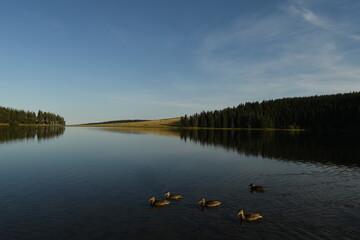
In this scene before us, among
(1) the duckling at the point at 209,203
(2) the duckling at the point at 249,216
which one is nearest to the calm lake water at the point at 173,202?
(2) the duckling at the point at 249,216

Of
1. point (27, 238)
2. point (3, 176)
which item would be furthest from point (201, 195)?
point (3, 176)

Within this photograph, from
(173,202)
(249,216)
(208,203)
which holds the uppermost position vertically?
(208,203)

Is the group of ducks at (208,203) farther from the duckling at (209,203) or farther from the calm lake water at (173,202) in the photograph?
the calm lake water at (173,202)

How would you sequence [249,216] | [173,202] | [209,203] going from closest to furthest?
[249,216] < [209,203] < [173,202]

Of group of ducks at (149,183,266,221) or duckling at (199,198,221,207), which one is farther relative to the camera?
duckling at (199,198,221,207)

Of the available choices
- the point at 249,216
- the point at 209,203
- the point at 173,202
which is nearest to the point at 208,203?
the point at 209,203

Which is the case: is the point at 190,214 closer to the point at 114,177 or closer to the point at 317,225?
the point at 317,225

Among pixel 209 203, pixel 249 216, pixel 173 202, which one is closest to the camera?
pixel 249 216

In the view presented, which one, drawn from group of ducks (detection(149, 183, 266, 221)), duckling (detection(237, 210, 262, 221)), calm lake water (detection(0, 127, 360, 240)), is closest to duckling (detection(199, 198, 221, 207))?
→ group of ducks (detection(149, 183, 266, 221))

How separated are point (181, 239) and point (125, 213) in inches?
240

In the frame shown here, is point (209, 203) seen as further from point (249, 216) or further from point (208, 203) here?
point (249, 216)

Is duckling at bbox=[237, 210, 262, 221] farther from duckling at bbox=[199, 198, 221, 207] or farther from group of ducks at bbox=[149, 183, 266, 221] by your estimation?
duckling at bbox=[199, 198, 221, 207]

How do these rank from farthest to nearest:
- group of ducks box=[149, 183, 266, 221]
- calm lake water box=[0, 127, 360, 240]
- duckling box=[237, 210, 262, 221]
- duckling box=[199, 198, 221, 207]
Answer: duckling box=[199, 198, 221, 207], group of ducks box=[149, 183, 266, 221], duckling box=[237, 210, 262, 221], calm lake water box=[0, 127, 360, 240]

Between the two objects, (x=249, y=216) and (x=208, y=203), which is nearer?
(x=249, y=216)
